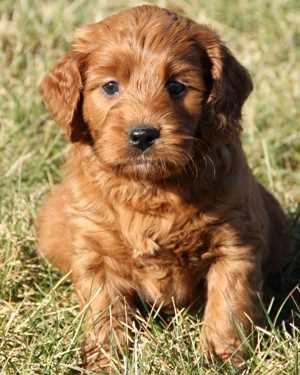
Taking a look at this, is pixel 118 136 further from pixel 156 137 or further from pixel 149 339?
pixel 149 339

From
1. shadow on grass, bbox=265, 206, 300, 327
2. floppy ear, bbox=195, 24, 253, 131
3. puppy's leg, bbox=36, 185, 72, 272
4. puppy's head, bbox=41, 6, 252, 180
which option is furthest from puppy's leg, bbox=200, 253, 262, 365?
puppy's leg, bbox=36, 185, 72, 272

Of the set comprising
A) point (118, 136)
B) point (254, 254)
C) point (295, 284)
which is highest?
point (118, 136)

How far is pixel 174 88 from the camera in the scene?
5441 millimetres

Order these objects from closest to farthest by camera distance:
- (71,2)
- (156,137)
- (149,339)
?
(156,137), (149,339), (71,2)

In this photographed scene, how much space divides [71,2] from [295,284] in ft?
13.8

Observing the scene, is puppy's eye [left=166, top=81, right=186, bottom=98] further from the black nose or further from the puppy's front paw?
the puppy's front paw

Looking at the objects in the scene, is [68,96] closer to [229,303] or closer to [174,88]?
[174,88]

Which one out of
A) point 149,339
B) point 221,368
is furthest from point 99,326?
point 221,368

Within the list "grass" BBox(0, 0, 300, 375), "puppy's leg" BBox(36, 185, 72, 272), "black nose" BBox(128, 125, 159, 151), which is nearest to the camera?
"black nose" BBox(128, 125, 159, 151)

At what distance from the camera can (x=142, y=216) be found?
568 centimetres

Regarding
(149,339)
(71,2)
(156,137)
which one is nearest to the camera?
(156,137)

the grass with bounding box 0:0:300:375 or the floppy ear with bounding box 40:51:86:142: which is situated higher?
the floppy ear with bounding box 40:51:86:142

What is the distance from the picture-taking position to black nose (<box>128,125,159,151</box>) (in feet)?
16.9

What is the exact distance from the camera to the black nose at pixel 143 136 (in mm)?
5156
